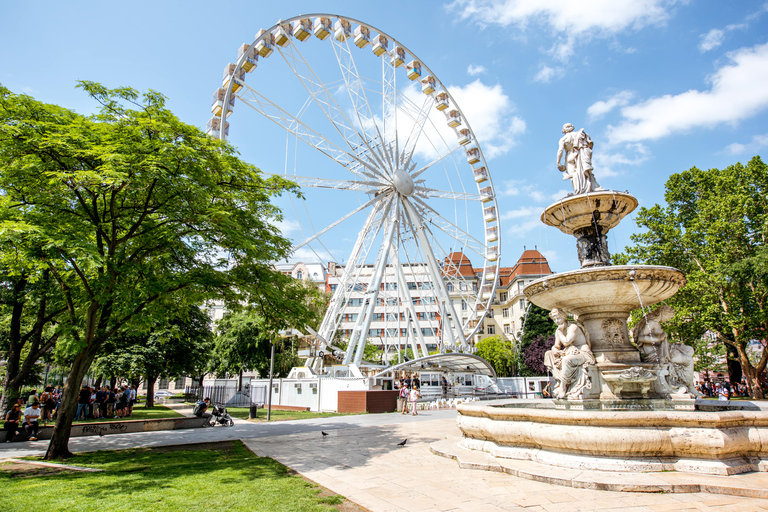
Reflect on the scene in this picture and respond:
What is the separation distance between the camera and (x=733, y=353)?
1138 inches

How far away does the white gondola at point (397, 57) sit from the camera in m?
28.0

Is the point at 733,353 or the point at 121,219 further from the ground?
the point at 121,219

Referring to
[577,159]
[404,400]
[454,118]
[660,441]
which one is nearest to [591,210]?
[577,159]

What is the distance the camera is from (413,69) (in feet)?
96.9

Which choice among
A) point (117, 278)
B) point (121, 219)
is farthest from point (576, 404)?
point (121, 219)

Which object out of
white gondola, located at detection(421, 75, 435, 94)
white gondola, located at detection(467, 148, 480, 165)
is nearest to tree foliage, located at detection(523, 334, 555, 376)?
white gondola, located at detection(467, 148, 480, 165)

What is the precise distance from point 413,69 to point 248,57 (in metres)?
10.8

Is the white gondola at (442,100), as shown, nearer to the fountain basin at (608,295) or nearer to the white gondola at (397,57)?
the white gondola at (397,57)

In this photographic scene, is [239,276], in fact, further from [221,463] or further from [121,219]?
[221,463]

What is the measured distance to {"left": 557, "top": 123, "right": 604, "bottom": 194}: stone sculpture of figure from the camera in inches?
419

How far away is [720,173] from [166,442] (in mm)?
31529

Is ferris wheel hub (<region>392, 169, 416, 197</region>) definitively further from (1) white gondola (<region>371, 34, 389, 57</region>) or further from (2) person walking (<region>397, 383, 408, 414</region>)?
(2) person walking (<region>397, 383, 408, 414</region>)

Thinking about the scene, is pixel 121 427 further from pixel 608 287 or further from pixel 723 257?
pixel 723 257

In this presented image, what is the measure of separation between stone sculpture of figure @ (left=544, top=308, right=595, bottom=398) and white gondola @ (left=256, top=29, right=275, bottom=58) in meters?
20.6
